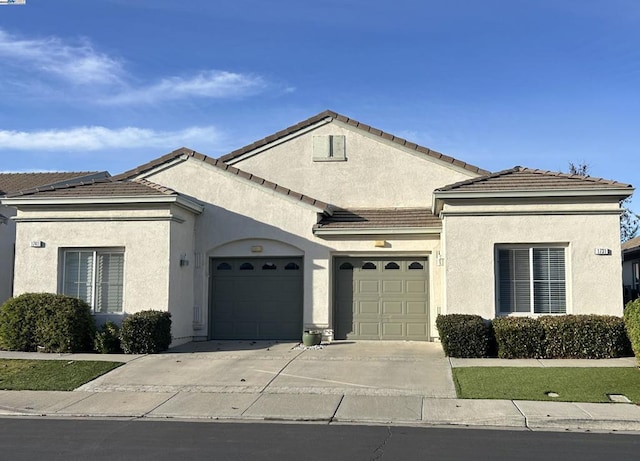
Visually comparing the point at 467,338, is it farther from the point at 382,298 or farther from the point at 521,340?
the point at 382,298

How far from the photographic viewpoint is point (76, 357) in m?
14.6

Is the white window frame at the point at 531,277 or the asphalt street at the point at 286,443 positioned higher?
the white window frame at the point at 531,277

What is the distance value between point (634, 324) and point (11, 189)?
2187 centimetres

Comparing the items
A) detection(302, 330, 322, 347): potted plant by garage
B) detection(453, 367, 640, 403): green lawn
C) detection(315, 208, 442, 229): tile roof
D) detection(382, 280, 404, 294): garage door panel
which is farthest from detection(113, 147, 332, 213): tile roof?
detection(453, 367, 640, 403): green lawn

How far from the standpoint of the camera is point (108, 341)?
49.8 ft

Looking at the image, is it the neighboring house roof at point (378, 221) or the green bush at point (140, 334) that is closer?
the green bush at point (140, 334)

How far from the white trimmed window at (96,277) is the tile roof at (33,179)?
32.3 feet

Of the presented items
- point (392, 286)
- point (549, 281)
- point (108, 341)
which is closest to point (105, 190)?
point (108, 341)

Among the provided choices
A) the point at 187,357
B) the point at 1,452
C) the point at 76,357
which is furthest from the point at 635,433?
the point at 76,357

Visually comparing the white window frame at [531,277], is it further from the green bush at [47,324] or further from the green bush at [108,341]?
the green bush at [47,324]

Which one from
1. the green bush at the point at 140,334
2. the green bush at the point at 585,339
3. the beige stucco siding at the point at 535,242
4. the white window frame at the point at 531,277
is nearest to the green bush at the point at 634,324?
the green bush at the point at 585,339

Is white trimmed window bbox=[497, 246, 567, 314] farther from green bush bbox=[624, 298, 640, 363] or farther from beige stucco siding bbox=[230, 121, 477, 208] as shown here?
beige stucco siding bbox=[230, 121, 477, 208]

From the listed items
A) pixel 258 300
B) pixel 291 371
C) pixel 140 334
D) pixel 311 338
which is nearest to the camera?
pixel 291 371

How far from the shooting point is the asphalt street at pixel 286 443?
772 cm
